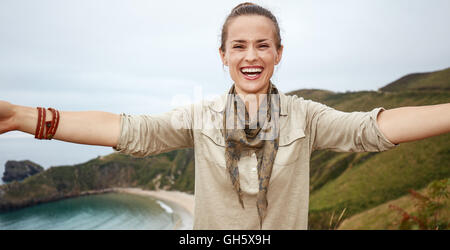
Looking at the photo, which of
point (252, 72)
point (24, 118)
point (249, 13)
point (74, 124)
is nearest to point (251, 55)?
point (252, 72)

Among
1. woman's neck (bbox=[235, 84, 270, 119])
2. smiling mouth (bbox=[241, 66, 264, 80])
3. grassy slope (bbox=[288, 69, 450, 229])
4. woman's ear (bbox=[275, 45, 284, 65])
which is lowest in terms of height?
grassy slope (bbox=[288, 69, 450, 229])

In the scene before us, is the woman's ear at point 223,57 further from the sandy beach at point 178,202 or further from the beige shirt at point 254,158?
the sandy beach at point 178,202

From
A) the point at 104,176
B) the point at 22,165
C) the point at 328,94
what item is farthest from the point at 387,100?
the point at 22,165

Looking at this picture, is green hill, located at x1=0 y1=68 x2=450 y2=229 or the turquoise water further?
the turquoise water

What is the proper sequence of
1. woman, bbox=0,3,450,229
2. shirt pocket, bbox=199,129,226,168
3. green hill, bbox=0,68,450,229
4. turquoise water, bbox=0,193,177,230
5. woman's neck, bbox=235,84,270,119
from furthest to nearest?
turquoise water, bbox=0,193,177,230 < green hill, bbox=0,68,450,229 < woman's neck, bbox=235,84,270,119 < shirt pocket, bbox=199,129,226,168 < woman, bbox=0,3,450,229

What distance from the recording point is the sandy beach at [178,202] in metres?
81.3

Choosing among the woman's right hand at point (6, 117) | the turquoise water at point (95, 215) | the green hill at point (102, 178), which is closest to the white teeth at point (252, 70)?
A: the woman's right hand at point (6, 117)

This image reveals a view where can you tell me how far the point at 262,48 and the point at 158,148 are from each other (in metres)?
1.24

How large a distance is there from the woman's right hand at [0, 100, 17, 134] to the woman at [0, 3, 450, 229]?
642mm

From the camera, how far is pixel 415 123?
2.04 metres

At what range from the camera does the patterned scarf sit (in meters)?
2.34

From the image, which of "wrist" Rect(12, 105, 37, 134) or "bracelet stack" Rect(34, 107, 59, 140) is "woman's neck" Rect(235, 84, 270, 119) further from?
"wrist" Rect(12, 105, 37, 134)

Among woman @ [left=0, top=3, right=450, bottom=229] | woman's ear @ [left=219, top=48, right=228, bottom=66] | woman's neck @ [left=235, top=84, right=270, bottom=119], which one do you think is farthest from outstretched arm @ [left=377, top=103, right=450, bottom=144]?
woman's ear @ [left=219, top=48, right=228, bottom=66]

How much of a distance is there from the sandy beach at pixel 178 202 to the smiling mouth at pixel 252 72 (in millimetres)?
75001
